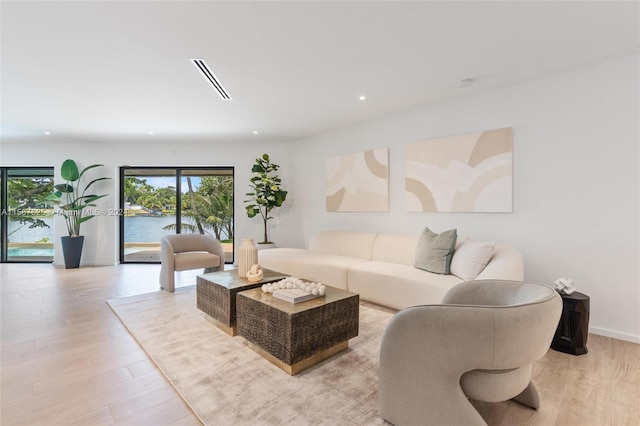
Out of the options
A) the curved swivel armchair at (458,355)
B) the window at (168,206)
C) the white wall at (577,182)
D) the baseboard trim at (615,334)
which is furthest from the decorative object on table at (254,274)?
the window at (168,206)

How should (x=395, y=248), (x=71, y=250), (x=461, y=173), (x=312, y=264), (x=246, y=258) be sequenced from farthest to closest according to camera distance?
(x=71, y=250) → (x=312, y=264) → (x=395, y=248) → (x=461, y=173) → (x=246, y=258)

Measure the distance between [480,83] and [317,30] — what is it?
199 cm

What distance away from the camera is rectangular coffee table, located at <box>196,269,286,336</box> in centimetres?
263

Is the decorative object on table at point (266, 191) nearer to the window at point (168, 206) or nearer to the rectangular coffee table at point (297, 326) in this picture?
the window at point (168, 206)

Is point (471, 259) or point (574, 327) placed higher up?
point (471, 259)

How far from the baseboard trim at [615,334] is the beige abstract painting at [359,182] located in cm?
254

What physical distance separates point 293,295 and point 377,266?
63.6 inches

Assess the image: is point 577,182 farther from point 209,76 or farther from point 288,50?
point 209,76

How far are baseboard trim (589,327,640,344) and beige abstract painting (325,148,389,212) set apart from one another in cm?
254

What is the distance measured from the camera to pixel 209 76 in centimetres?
305

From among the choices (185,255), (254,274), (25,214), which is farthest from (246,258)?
(25,214)

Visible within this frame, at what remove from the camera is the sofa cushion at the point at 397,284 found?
111 inches

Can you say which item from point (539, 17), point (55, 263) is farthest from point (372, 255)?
point (55, 263)

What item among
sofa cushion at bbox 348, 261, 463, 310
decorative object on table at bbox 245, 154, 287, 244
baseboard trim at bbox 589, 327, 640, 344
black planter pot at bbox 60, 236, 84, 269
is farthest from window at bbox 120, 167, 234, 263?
baseboard trim at bbox 589, 327, 640, 344
